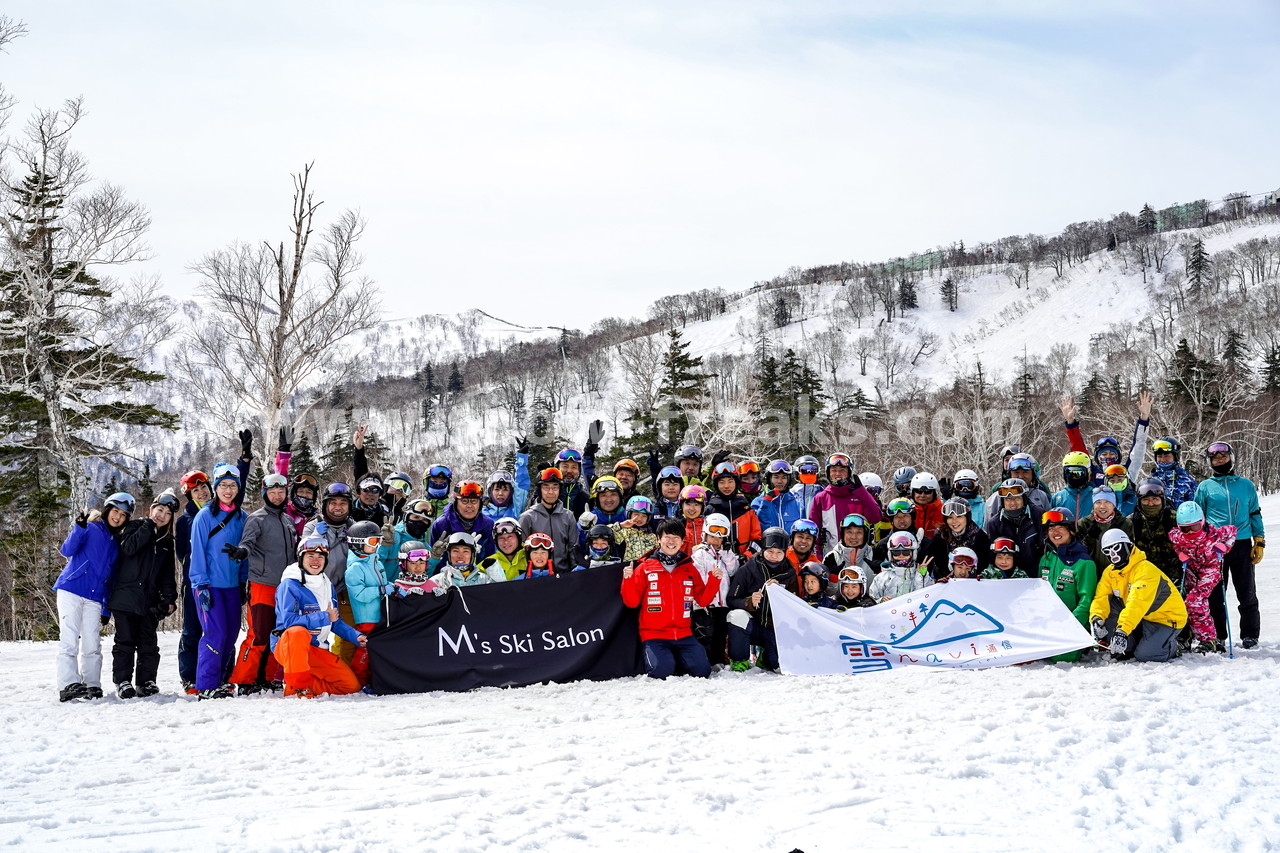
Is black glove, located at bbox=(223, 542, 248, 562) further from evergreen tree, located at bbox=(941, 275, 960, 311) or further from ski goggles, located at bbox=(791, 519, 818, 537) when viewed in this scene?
evergreen tree, located at bbox=(941, 275, 960, 311)

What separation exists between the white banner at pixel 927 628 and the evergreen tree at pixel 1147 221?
18034 cm

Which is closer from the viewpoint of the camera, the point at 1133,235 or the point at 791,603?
the point at 791,603

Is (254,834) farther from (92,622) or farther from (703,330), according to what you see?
(703,330)

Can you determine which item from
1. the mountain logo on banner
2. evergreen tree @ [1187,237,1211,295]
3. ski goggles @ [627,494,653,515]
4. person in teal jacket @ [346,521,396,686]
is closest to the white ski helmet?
the mountain logo on banner

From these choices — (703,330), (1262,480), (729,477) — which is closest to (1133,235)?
(703,330)

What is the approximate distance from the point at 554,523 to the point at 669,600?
1742mm

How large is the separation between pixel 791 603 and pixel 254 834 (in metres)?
5.09

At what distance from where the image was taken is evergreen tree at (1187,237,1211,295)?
12728 cm

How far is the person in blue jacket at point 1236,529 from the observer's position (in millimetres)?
7875

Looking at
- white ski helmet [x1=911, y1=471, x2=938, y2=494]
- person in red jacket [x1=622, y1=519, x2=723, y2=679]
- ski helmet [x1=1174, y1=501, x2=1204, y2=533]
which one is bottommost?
person in red jacket [x1=622, y1=519, x2=723, y2=679]

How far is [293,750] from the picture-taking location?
5559 millimetres

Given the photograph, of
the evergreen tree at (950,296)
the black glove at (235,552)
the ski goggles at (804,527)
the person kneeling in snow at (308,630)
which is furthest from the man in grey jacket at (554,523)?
the evergreen tree at (950,296)

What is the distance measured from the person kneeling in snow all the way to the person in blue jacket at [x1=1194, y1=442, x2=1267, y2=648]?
782 cm

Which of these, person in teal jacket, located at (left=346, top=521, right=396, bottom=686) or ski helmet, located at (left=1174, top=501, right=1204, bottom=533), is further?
person in teal jacket, located at (left=346, top=521, right=396, bottom=686)
